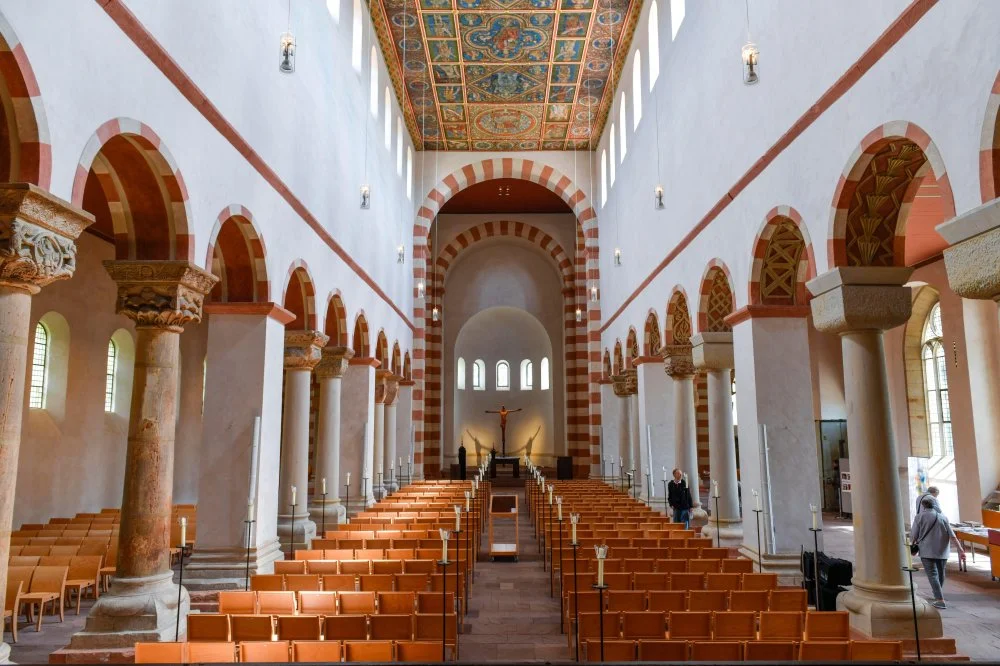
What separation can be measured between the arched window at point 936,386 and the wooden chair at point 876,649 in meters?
14.3

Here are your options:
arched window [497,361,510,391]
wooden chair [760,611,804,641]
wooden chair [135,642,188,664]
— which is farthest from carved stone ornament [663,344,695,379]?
arched window [497,361,510,391]

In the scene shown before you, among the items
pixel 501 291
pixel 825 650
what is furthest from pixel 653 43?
pixel 501 291

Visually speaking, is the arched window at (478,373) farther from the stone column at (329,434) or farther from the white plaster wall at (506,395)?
the stone column at (329,434)

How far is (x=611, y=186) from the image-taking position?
74.2ft

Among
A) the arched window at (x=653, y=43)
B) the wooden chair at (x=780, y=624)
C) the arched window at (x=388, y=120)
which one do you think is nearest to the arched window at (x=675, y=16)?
the arched window at (x=653, y=43)

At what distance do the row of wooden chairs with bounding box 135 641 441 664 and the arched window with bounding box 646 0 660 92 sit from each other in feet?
45.3

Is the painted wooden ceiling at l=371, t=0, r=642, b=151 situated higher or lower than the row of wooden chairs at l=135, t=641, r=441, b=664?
higher

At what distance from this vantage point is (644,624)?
5906 millimetres

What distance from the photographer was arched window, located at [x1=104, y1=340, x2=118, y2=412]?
1650 centimetres

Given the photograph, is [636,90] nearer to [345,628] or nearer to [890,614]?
[890,614]

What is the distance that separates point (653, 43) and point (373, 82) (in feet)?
21.7

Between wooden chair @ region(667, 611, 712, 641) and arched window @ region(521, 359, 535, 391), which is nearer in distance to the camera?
wooden chair @ region(667, 611, 712, 641)

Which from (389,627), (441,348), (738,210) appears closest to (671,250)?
(738,210)

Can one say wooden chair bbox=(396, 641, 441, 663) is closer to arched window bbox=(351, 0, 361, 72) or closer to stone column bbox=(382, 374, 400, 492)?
arched window bbox=(351, 0, 361, 72)
